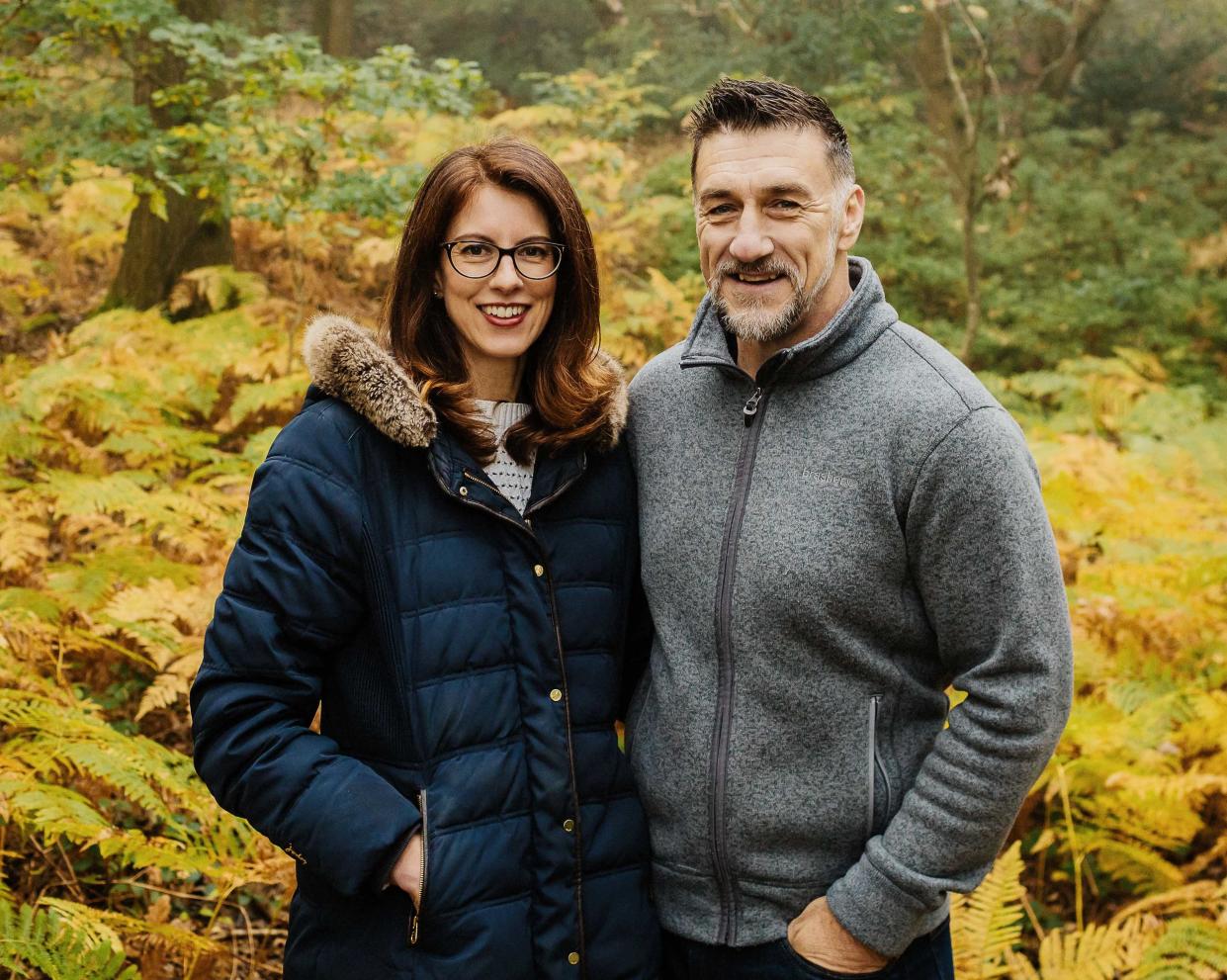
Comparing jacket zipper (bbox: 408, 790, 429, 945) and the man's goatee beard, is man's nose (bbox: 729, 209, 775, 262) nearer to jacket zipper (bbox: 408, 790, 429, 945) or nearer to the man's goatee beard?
the man's goatee beard

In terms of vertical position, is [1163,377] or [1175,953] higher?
[1163,377]

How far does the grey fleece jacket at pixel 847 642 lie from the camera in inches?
73.2

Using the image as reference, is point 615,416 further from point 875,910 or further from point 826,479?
point 875,910

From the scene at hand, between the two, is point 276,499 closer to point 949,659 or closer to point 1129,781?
point 949,659

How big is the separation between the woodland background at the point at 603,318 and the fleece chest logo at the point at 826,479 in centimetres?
178

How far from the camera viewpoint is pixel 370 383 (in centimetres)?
195

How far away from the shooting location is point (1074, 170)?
39.0 feet

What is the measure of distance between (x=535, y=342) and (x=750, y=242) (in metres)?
0.52

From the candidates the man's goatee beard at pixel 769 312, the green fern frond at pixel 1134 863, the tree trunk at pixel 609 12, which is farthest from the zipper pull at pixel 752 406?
the tree trunk at pixel 609 12

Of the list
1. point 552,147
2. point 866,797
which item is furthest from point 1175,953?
point 552,147

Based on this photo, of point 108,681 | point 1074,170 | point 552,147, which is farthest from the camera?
point 1074,170

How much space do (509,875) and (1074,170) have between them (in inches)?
478

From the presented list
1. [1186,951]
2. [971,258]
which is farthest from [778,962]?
[971,258]

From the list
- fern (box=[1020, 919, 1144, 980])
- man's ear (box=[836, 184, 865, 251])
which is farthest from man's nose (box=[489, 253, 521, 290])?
fern (box=[1020, 919, 1144, 980])
